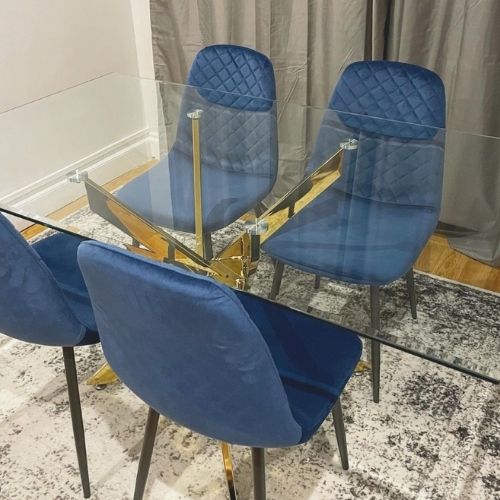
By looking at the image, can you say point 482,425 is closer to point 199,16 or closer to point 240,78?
point 240,78

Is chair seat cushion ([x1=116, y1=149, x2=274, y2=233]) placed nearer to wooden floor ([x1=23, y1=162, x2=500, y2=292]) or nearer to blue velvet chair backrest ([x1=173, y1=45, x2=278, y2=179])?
blue velvet chair backrest ([x1=173, y1=45, x2=278, y2=179])

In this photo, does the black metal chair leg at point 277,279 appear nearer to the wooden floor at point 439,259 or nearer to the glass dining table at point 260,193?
the glass dining table at point 260,193

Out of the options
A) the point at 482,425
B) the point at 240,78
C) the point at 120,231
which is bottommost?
the point at 482,425

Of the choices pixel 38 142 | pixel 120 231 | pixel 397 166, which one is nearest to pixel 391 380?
pixel 397 166

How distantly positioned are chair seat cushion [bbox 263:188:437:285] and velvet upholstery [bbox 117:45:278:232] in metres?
0.19

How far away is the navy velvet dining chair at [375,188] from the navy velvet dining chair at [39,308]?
1.54 ft

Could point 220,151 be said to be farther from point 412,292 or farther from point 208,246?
point 412,292

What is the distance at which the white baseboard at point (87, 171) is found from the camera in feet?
5.47

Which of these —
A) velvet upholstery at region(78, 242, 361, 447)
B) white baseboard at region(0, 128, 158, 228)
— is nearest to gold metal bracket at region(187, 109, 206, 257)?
white baseboard at region(0, 128, 158, 228)

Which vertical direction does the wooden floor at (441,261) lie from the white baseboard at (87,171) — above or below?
below

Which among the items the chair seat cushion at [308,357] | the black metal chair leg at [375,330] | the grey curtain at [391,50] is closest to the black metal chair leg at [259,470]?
the chair seat cushion at [308,357]

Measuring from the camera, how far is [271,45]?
2629 mm

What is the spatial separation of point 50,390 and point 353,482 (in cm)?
98

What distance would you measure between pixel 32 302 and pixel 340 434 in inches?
33.6
